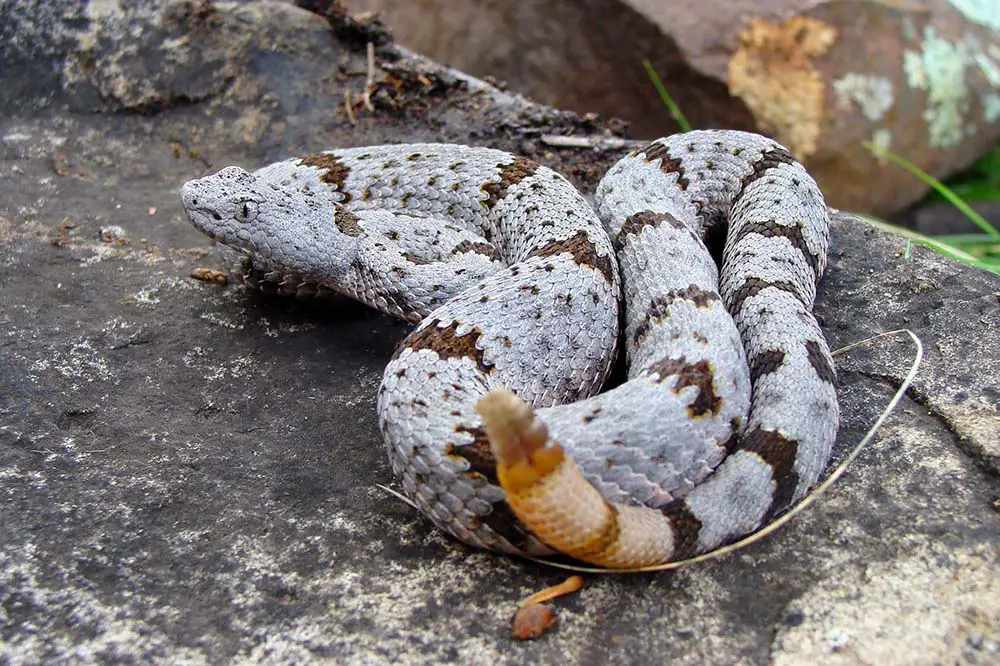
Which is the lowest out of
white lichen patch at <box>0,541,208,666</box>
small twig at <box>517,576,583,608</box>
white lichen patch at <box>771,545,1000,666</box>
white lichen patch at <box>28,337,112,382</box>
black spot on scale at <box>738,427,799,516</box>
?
white lichen patch at <box>0,541,208,666</box>

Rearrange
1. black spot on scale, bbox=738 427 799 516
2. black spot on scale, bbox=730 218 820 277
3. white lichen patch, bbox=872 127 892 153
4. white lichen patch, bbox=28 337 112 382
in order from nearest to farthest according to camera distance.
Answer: black spot on scale, bbox=738 427 799 516 < white lichen patch, bbox=28 337 112 382 < black spot on scale, bbox=730 218 820 277 < white lichen patch, bbox=872 127 892 153

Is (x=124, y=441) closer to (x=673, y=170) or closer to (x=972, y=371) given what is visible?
(x=673, y=170)

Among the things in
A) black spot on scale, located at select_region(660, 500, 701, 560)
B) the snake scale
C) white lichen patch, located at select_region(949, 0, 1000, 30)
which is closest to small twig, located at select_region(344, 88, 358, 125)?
the snake scale

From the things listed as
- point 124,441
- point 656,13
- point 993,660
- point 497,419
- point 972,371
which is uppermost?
point 656,13

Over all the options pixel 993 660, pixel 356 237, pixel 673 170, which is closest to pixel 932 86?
pixel 673 170

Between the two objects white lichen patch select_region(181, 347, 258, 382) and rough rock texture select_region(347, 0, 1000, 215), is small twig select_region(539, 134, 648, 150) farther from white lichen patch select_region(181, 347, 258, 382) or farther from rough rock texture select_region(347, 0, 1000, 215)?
white lichen patch select_region(181, 347, 258, 382)

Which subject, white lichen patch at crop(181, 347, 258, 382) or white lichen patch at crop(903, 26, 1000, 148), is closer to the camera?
white lichen patch at crop(181, 347, 258, 382)
